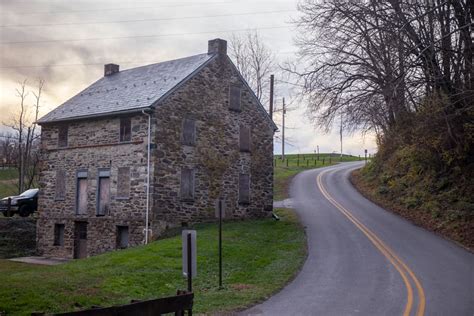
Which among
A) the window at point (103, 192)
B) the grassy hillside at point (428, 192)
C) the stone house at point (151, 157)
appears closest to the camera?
the grassy hillside at point (428, 192)

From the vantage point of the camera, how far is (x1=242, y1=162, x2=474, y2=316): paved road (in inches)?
507

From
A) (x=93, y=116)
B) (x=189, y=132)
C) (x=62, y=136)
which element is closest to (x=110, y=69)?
(x=62, y=136)

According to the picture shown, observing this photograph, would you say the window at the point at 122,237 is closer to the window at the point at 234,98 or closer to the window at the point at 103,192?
the window at the point at 103,192

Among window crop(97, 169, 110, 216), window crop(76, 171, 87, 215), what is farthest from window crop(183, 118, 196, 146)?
window crop(76, 171, 87, 215)

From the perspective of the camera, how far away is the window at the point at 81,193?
29578mm

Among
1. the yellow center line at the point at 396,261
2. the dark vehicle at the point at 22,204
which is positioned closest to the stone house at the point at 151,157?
the dark vehicle at the point at 22,204

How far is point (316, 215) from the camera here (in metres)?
30.3

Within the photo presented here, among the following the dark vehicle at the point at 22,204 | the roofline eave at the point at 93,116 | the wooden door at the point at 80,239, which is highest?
the roofline eave at the point at 93,116

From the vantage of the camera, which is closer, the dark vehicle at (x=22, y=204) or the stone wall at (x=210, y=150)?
the stone wall at (x=210, y=150)

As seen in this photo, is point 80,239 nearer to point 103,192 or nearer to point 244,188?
point 103,192

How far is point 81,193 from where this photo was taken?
2984 centimetres

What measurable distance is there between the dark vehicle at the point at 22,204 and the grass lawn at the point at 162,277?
12844mm

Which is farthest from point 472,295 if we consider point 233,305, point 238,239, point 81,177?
point 81,177

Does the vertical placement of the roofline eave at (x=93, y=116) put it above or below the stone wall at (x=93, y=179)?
above
